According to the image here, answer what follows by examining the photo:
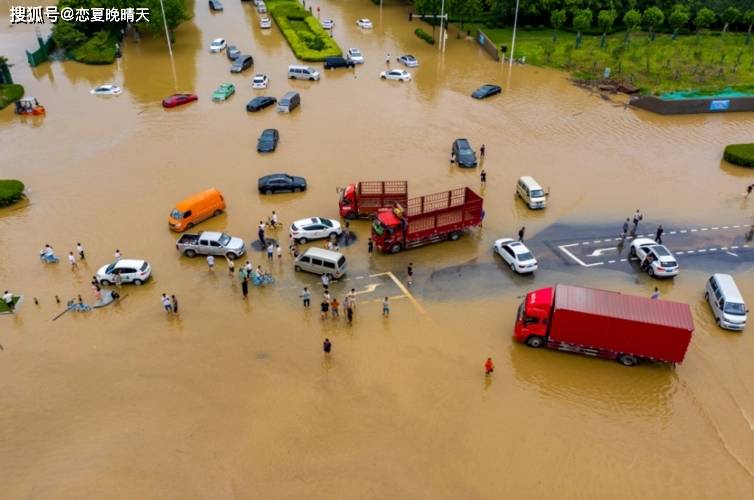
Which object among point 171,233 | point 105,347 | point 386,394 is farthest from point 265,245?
point 386,394

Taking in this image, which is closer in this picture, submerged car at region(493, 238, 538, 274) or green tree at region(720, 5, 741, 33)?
submerged car at region(493, 238, 538, 274)

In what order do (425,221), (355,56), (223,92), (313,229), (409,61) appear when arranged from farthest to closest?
(355,56) → (409,61) → (223,92) → (313,229) → (425,221)

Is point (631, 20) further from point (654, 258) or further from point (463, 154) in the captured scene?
point (654, 258)

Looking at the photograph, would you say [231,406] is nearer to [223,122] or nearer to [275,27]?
[223,122]

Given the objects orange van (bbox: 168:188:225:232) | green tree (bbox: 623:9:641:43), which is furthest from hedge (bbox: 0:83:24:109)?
green tree (bbox: 623:9:641:43)

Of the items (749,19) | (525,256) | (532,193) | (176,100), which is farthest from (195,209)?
(749,19)

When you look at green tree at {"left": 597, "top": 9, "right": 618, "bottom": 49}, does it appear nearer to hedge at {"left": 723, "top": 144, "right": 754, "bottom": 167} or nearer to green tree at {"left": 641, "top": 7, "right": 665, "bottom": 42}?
green tree at {"left": 641, "top": 7, "right": 665, "bottom": 42}
